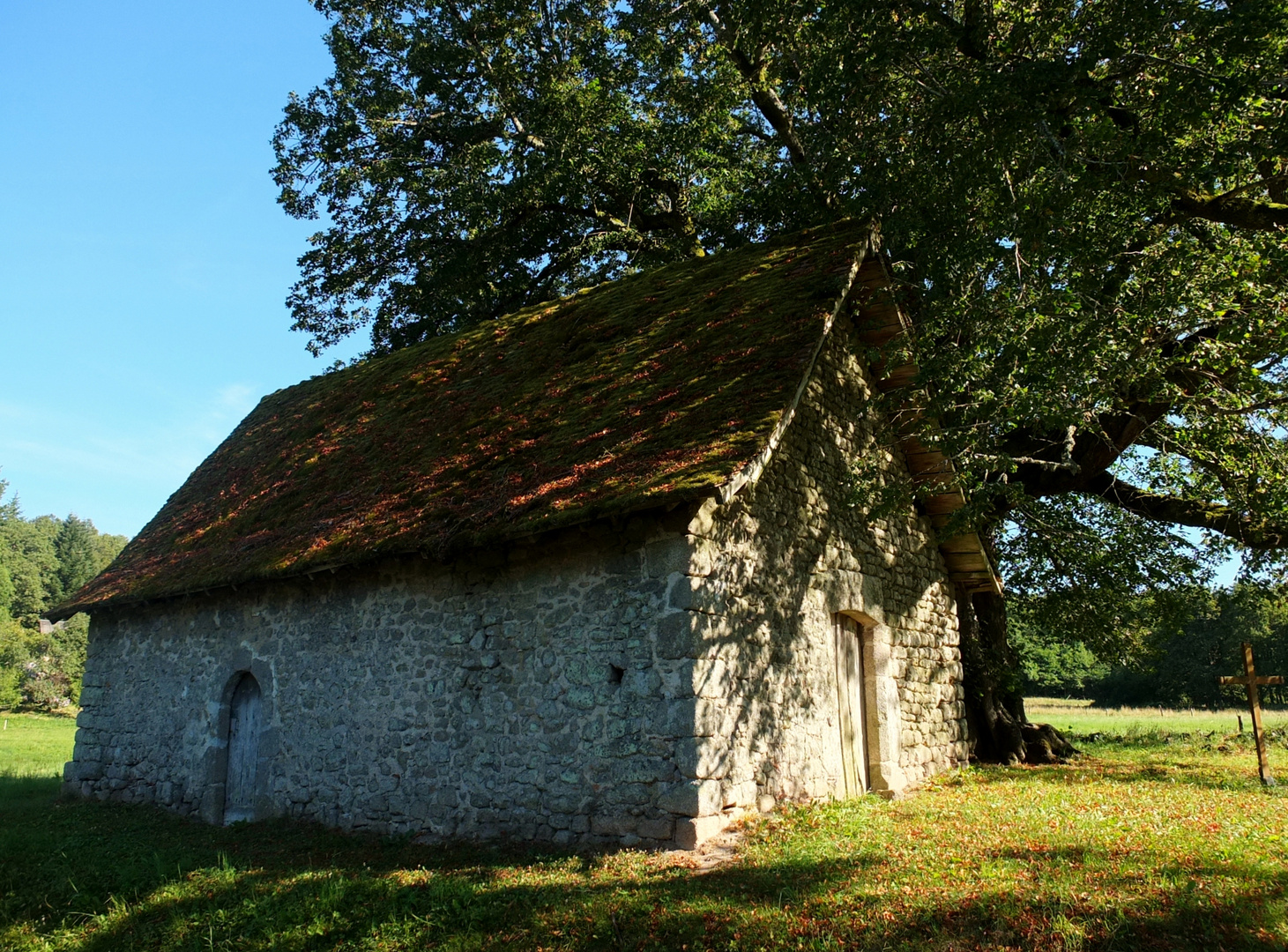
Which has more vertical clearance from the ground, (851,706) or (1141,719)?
(851,706)

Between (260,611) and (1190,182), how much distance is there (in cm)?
1060

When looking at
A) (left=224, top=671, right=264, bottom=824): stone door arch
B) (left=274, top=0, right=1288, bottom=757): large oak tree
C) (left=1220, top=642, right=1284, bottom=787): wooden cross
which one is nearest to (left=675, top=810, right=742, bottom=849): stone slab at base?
(left=274, top=0, right=1288, bottom=757): large oak tree

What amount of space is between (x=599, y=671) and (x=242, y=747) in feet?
18.7

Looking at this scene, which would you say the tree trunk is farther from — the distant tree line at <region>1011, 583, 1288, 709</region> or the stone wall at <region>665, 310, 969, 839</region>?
the distant tree line at <region>1011, 583, 1288, 709</region>

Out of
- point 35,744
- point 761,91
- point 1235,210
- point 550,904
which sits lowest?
point 35,744

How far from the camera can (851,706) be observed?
9148mm

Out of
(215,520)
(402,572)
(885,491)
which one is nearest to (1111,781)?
(885,491)

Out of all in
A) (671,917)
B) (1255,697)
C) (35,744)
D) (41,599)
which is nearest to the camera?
(671,917)

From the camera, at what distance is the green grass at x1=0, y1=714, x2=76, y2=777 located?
640 inches

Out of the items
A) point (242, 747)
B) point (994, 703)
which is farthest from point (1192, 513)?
point (242, 747)

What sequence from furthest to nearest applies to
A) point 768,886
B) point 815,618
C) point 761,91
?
point 761,91, point 815,618, point 768,886

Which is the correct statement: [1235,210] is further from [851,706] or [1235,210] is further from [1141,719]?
[1141,719]

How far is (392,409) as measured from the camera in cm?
1255

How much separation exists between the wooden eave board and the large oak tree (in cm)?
37
